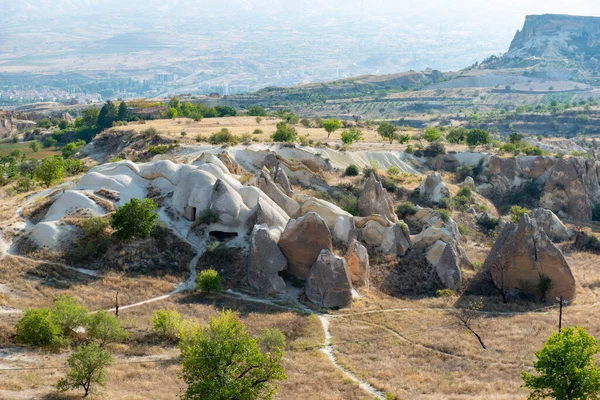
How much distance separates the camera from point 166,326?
99.8 feet

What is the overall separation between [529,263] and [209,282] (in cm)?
1809

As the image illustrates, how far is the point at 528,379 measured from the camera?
22797 mm

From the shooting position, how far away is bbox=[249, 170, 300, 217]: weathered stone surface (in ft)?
146

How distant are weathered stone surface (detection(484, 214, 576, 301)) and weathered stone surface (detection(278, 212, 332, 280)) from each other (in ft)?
33.4

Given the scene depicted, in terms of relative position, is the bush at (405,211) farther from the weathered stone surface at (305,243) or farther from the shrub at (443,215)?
the weathered stone surface at (305,243)

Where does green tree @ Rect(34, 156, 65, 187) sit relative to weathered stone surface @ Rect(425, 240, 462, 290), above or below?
above

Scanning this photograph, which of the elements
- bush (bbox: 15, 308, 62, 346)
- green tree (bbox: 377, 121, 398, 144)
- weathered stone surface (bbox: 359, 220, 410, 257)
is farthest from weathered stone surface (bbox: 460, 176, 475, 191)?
bush (bbox: 15, 308, 62, 346)

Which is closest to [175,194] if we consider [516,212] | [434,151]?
[516,212]

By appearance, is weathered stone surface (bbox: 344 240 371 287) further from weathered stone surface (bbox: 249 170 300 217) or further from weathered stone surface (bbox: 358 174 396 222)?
weathered stone surface (bbox: 358 174 396 222)

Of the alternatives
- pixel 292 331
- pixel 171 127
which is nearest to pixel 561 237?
pixel 292 331

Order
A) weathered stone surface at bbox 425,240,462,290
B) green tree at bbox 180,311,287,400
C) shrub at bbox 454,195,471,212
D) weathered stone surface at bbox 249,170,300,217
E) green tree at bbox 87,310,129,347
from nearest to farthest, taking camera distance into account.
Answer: green tree at bbox 180,311,287,400
green tree at bbox 87,310,129,347
weathered stone surface at bbox 425,240,462,290
weathered stone surface at bbox 249,170,300,217
shrub at bbox 454,195,471,212

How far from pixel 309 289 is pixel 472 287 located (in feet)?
32.1

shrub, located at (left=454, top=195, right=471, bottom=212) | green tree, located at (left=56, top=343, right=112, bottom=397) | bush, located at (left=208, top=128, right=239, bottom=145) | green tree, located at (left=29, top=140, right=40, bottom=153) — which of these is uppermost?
bush, located at (left=208, top=128, right=239, bottom=145)

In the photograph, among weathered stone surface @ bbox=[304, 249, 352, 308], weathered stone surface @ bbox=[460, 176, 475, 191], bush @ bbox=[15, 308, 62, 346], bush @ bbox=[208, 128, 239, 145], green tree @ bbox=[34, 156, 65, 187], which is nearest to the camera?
bush @ bbox=[15, 308, 62, 346]
